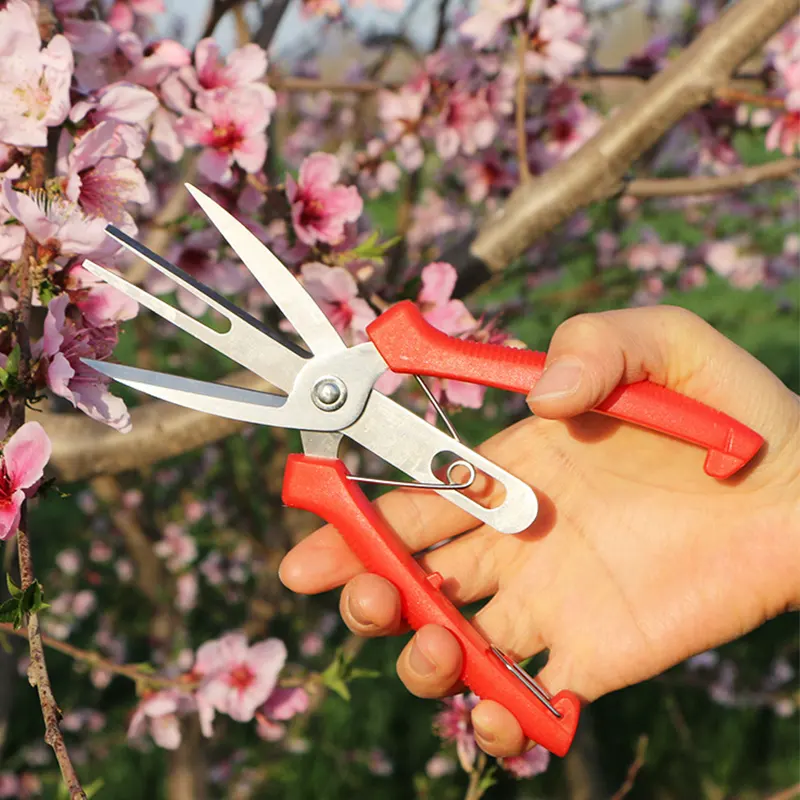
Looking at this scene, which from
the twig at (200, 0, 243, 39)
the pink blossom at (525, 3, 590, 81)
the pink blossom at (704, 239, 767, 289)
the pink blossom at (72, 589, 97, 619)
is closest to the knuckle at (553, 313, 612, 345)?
the twig at (200, 0, 243, 39)

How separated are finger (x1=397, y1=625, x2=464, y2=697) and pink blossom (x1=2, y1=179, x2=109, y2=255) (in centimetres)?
86

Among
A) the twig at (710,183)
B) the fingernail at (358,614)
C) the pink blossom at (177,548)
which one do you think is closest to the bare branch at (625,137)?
the twig at (710,183)

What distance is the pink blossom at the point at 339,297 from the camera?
175 centimetres

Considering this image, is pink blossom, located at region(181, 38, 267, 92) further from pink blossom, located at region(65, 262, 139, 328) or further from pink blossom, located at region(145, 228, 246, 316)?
pink blossom, located at region(65, 262, 139, 328)

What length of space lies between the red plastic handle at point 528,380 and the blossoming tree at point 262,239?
0.22 metres

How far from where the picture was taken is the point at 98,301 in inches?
53.3

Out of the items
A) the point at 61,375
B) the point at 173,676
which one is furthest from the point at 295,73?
the point at 61,375

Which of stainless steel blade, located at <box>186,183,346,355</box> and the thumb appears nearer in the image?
the thumb

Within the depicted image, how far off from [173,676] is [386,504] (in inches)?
42.1

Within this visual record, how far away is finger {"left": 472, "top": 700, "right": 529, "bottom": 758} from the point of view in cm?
151

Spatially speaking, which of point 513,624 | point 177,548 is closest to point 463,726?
point 513,624

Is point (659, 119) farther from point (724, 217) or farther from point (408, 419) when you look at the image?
point (724, 217)

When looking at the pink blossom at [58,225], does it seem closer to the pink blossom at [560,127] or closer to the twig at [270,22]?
the twig at [270,22]

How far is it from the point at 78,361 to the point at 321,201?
727 millimetres
